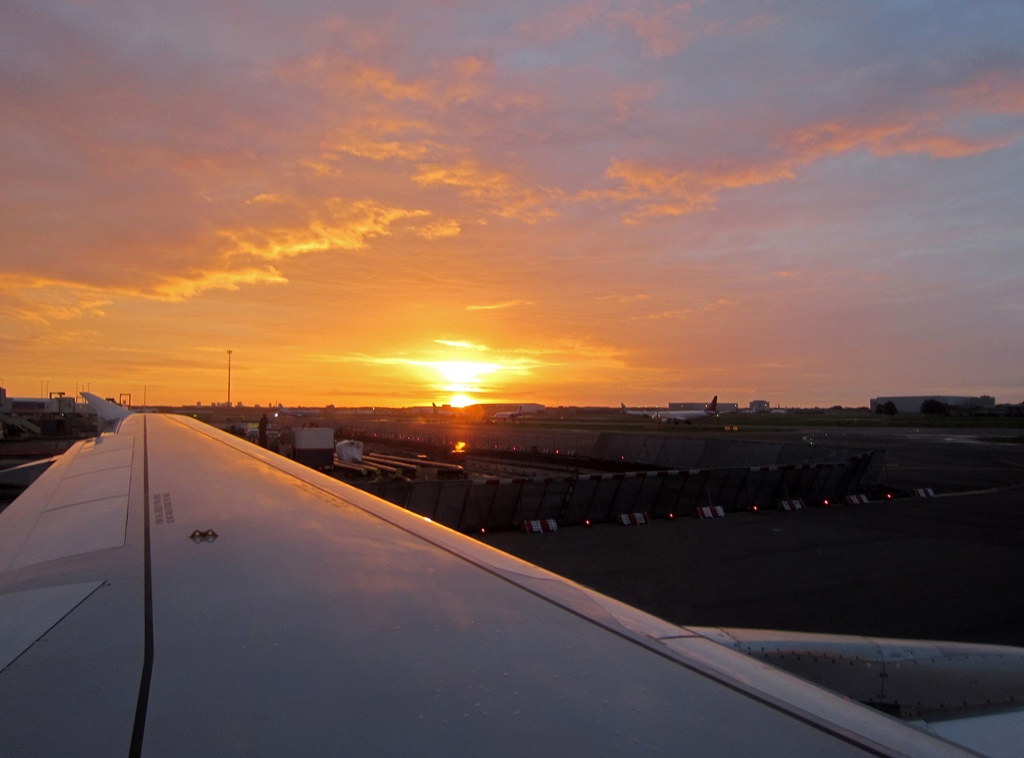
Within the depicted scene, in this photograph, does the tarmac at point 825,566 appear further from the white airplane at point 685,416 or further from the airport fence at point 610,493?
the white airplane at point 685,416

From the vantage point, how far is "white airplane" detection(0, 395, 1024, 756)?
5.61 feet

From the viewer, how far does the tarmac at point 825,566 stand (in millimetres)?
11484

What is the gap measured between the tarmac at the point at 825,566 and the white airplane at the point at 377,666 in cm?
777

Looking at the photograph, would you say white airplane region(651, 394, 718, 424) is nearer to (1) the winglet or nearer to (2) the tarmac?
(2) the tarmac

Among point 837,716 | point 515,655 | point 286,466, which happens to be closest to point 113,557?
point 515,655

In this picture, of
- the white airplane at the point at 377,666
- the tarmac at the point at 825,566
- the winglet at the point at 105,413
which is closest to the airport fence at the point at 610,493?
the tarmac at the point at 825,566

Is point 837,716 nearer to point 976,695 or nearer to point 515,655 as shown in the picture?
point 515,655

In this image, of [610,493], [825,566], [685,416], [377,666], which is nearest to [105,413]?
[610,493]

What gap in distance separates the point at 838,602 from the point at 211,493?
11.0 m

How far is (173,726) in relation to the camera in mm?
1693

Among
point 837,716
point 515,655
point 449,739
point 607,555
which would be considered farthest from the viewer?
point 607,555

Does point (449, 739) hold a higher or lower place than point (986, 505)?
higher

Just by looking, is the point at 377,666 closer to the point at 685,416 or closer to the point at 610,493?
the point at 610,493

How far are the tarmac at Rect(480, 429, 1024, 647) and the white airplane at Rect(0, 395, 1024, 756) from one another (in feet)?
25.5
